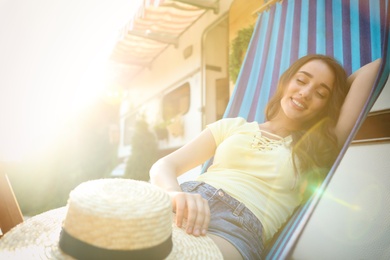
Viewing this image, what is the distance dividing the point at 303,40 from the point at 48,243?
184 cm

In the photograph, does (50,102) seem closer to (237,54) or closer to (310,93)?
(237,54)

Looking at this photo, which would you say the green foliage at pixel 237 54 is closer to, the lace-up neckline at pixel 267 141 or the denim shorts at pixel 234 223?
the lace-up neckline at pixel 267 141

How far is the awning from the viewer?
414cm

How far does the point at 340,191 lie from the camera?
4.82 ft

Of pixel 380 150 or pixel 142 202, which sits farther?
pixel 380 150

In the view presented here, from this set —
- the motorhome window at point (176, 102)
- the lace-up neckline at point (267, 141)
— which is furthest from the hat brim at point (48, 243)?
the motorhome window at point (176, 102)

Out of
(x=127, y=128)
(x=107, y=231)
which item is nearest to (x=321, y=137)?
(x=107, y=231)

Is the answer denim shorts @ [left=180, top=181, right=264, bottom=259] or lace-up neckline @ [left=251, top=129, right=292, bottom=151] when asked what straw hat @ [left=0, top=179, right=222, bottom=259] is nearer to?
denim shorts @ [left=180, top=181, right=264, bottom=259]

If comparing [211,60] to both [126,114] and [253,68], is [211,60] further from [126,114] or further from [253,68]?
[126,114]

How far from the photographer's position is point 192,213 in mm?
896

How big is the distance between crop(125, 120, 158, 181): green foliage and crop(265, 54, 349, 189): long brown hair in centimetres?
443

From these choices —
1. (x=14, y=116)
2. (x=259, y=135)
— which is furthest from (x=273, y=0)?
(x=14, y=116)

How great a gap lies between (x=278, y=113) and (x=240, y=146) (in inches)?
16.1

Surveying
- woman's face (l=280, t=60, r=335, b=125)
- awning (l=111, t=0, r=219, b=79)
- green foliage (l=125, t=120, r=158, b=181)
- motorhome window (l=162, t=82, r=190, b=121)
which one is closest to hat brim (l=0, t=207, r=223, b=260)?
woman's face (l=280, t=60, r=335, b=125)
